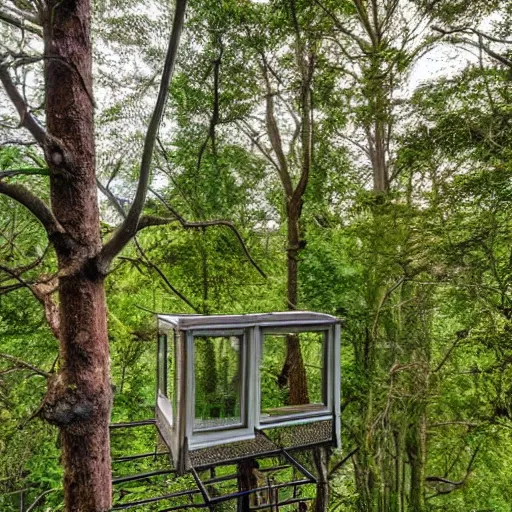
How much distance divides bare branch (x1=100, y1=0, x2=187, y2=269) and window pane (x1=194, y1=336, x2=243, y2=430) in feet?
2.99

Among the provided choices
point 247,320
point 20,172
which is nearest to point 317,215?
point 247,320

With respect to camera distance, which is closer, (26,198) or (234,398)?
(26,198)

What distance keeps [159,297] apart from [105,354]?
363cm

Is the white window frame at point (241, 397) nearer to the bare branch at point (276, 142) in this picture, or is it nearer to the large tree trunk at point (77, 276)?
the large tree trunk at point (77, 276)

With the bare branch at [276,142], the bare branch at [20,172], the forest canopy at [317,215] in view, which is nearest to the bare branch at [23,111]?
the forest canopy at [317,215]

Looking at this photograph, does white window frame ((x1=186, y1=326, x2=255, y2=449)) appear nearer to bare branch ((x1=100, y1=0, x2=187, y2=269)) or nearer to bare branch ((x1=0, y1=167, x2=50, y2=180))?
bare branch ((x1=100, y1=0, x2=187, y2=269))

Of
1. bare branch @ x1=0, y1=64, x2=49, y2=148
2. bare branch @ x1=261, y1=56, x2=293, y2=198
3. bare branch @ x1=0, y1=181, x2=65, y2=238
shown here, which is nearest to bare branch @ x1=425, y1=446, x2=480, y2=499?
bare branch @ x1=261, y1=56, x2=293, y2=198

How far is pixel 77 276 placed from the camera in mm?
2705

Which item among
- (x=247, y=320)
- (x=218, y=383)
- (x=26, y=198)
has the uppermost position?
(x=26, y=198)

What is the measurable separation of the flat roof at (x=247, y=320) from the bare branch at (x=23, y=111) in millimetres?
1613

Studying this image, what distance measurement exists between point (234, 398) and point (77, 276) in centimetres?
152

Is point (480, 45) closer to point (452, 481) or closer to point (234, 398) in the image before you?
point (234, 398)

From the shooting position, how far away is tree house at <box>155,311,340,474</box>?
2.39 meters

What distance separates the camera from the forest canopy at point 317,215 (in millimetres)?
4195
